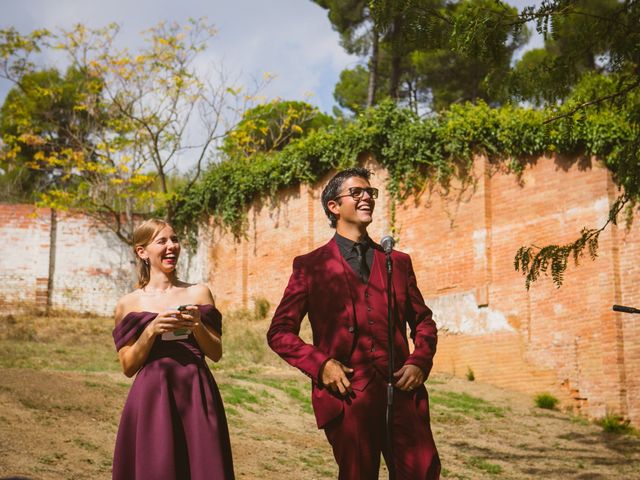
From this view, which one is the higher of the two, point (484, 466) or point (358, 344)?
point (358, 344)

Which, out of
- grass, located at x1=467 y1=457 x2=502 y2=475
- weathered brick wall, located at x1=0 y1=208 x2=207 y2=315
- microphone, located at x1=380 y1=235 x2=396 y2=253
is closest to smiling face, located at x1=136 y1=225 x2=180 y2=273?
microphone, located at x1=380 y1=235 x2=396 y2=253

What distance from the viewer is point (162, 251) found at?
4867 mm

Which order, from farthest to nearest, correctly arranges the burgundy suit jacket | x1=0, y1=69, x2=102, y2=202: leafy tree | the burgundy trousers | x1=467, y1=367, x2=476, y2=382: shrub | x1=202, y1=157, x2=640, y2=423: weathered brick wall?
x1=0, y1=69, x2=102, y2=202: leafy tree, x1=467, y1=367, x2=476, y2=382: shrub, x1=202, y1=157, x2=640, y2=423: weathered brick wall, the burgundy suit jacket, the burgundy trousers

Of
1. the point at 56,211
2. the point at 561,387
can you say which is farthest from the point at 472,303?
the point at 56,211

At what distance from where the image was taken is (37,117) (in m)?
30.9

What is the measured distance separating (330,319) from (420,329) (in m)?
0.47

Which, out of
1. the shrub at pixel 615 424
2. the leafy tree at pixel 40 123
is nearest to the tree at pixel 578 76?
the shrub at pixel 615 424

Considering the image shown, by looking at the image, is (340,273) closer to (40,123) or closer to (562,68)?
(562,68)

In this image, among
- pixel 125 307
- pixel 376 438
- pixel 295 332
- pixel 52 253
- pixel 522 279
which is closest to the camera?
pixel 376 438

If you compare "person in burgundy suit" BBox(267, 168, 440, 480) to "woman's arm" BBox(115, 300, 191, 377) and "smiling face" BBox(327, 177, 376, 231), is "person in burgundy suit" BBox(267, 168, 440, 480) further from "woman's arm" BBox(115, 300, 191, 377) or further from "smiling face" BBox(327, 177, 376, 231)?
"woman's arm" BBox(115, 300, 191, 377)

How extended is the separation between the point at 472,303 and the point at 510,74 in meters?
7.42

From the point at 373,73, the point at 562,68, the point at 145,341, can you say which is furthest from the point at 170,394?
the point at 373,73

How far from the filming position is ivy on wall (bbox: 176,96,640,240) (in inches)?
542

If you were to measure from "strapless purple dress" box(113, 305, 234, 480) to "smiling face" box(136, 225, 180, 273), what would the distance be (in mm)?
320
